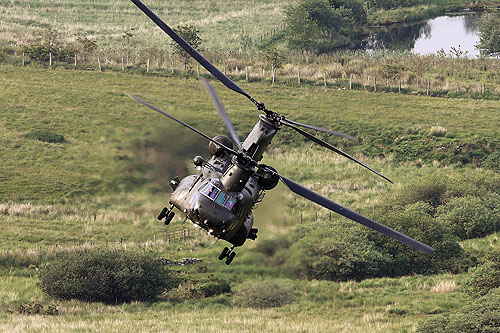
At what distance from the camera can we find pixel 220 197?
1312 inches

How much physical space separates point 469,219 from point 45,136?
3615 cm

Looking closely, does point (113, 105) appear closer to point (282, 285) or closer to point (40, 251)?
point (40, 251)

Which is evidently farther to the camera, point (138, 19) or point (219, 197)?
point (138, 19)

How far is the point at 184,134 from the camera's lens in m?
58.9

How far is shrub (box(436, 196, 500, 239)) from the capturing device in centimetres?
6519

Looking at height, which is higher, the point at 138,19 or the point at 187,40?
the point at 138,19

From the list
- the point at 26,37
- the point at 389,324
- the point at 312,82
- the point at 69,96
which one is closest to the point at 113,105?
the point at 69,96

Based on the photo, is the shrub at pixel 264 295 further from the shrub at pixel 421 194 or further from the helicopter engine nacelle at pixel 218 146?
the helicopter engine nacelle at pixel 218 146

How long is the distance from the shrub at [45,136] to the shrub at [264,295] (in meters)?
26.7

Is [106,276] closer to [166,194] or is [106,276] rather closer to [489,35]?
[166,194]

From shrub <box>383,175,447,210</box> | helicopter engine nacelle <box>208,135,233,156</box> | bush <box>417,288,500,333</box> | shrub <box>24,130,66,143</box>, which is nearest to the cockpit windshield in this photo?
helicopter engine nacelle <box>208,135,233,156</box>

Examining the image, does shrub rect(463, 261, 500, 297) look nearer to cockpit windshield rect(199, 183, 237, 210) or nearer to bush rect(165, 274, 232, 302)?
bush rect(165, 274, 232, 302)

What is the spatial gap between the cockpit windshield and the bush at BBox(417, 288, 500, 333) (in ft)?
63.4

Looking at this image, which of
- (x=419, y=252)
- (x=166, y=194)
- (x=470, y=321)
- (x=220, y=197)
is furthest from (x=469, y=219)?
(x=220, y=197)
